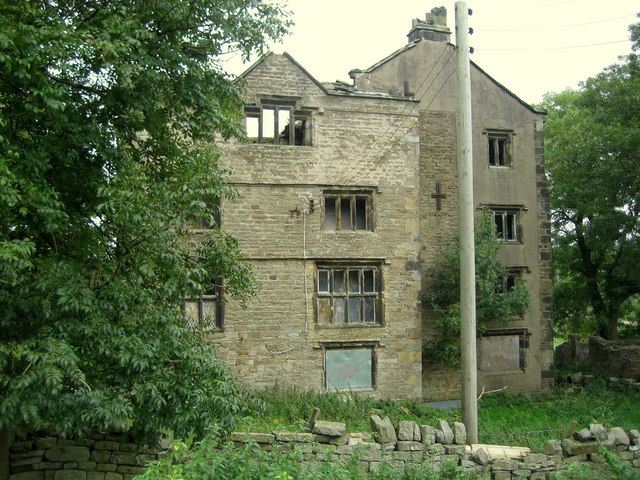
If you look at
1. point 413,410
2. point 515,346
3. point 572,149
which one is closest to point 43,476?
point 413,410

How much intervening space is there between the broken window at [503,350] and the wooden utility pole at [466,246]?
926 centimetres

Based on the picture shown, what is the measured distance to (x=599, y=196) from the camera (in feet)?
71.4

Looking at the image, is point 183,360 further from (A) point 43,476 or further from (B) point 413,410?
(B) point 413,410

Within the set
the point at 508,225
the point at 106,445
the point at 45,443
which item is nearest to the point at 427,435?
the point at 106,445

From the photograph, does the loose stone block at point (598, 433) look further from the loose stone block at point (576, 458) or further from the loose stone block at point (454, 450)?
the loose stone block at point (454, 450)

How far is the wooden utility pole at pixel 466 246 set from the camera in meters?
11.0

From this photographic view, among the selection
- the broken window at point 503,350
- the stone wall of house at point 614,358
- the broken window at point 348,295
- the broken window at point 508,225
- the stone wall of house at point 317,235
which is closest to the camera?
the stone wall of house at point 317,235

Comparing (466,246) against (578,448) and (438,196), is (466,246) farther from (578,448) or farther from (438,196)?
(438,196)

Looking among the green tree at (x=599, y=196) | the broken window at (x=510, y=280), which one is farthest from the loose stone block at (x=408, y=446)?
the green tree at (x=599, y=196)

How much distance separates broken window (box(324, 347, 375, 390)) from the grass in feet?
1.89

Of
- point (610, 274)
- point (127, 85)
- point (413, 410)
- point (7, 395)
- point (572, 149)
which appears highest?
point (572, 149)

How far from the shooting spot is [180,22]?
9.22 m

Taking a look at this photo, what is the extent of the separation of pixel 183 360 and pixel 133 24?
15.5 ft

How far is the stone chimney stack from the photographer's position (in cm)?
2042
